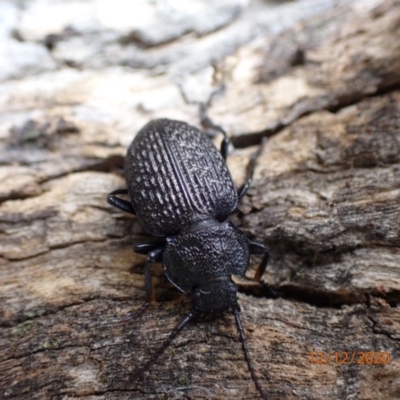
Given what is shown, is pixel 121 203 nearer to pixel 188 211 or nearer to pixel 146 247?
pixel 146 247

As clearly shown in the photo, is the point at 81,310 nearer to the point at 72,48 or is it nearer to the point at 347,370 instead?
the point at 347,370

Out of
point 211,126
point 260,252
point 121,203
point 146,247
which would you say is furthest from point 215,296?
point 211,126

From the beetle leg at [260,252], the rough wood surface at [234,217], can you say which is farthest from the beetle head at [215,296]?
A: the beetle leg at [260,252]

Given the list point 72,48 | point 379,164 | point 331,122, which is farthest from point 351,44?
point 72,48

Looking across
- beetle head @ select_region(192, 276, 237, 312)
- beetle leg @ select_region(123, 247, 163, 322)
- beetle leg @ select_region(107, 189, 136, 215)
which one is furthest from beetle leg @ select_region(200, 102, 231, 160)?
beetle head @ select_region(192, 276, 237, 312)

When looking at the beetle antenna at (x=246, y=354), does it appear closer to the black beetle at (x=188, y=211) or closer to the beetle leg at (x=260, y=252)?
the black beetle at (x=188, y=211)

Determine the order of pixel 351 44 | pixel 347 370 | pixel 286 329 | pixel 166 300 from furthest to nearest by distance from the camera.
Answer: pixel 351 44, pixel 166 300, pixel 286 329, pixel 347 370
